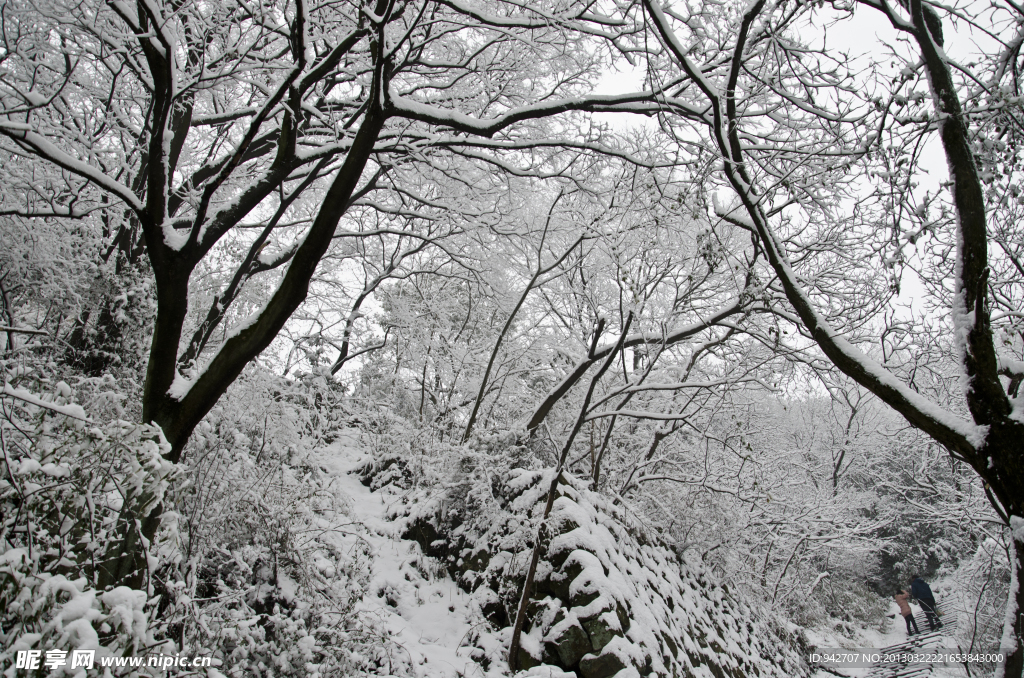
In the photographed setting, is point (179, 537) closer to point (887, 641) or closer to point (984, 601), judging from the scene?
point (984, 601)

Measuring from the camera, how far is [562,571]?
4.54 metres

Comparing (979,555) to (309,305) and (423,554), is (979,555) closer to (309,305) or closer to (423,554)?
(423,554)

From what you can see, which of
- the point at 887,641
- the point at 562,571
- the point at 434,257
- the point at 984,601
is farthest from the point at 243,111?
the point at 887,641

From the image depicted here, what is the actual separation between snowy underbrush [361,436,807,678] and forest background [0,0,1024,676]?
0.37m

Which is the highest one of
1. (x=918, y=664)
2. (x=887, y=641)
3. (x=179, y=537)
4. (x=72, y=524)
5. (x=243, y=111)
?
(x=243, y=111)

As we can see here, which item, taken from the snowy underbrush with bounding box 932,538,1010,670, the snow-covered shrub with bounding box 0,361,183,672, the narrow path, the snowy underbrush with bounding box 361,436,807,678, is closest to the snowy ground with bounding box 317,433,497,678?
the snowy underbrush with bounding box 361,436,807,678

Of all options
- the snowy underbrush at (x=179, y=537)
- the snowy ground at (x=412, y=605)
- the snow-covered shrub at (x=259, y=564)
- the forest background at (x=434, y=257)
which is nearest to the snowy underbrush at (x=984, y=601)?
the forest background at (x=434, y=257)

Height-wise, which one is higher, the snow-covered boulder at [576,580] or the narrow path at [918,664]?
the snow-covered boulder at [576,580]

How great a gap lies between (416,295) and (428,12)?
5.93 metres

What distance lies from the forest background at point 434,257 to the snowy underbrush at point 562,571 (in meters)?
0.37

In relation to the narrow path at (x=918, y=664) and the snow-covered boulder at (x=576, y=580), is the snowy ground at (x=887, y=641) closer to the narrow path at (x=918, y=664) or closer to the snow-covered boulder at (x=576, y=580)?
the narrow path at (x=918, y=664)

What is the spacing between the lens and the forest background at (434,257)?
8.84 feet

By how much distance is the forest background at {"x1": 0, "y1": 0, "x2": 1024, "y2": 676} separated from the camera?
270 cm

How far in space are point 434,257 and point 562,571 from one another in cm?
704
